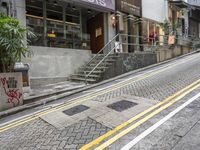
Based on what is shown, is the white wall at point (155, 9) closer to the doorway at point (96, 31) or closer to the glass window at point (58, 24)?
the doorway at point (96, 31)

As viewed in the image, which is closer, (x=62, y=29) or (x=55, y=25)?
(x=55, y=25)

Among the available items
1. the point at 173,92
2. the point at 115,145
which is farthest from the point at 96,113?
the point at 173,92

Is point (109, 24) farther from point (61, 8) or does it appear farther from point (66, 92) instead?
point (66, 92)

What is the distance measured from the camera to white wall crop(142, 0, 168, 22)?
901 inches

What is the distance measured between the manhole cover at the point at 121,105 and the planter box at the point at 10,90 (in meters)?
3.49

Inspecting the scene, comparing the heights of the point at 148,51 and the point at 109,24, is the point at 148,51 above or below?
below

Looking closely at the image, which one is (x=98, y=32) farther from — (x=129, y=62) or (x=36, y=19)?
(x=36, y=19)

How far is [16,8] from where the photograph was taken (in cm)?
1390

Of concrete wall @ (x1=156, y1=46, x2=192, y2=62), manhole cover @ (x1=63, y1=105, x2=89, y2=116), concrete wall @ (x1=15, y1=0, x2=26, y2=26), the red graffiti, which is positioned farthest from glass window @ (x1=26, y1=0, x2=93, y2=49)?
manhole cover @ (x1=63, y1=105, x2=89, y2=116)

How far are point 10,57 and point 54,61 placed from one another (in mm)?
5224

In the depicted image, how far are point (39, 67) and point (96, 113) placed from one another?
22.9 ft

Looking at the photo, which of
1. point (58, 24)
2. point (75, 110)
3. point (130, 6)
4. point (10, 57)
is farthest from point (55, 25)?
point (75, 110)

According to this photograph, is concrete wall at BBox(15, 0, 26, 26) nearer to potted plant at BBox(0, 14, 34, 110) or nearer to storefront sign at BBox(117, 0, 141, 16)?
potted plant at BBox(0, 14, 34, 110)

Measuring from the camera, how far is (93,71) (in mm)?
14734
